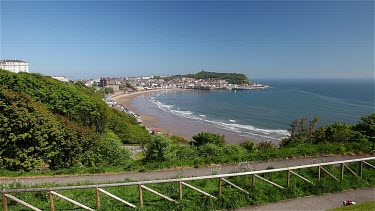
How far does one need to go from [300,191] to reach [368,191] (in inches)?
104

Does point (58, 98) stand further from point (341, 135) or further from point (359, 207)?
point (359, 207)

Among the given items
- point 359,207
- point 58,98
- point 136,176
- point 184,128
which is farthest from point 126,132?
point 359,207

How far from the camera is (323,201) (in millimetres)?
9258

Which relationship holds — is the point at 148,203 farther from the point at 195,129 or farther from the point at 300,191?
the point at 195,129

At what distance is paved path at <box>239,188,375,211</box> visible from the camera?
8828mm

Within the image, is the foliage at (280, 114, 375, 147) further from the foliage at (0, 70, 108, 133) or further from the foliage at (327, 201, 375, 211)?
the foliage at (0, 70, 108, 133)

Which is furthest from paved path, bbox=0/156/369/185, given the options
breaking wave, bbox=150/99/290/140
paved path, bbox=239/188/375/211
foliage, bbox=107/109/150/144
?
breaking wave, bbox=150/99/290/140

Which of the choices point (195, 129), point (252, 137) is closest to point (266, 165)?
point (252, 137)

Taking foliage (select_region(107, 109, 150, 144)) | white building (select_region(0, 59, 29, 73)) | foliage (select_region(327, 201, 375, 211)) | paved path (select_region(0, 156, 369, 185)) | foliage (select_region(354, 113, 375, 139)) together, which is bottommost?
foliage (select_region(107, 109, 150, 144))

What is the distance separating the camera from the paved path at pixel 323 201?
883 centimetres

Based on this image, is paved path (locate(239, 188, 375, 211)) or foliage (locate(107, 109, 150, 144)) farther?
foliage (locate(107, 109, 150, 144))

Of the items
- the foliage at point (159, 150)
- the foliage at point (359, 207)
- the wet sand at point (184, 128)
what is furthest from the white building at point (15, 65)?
the foliage at point (359, 207)

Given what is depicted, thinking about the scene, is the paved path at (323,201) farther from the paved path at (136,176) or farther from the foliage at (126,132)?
the foliage at (126,132)

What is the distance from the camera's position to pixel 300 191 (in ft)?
31.9
